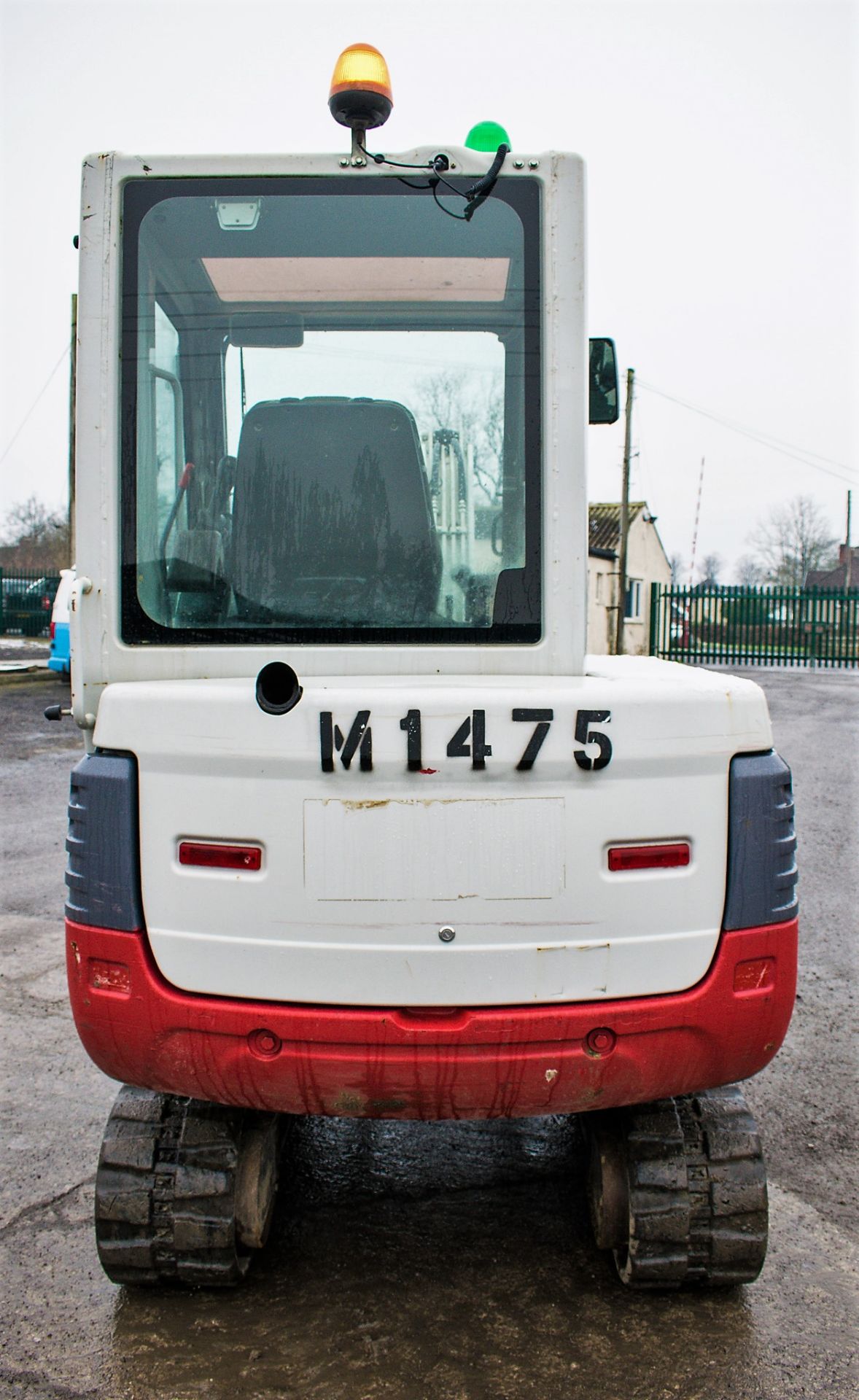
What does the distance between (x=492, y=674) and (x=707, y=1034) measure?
0.93m

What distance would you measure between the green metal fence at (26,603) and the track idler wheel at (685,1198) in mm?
31580

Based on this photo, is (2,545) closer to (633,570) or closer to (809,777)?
(633,570)

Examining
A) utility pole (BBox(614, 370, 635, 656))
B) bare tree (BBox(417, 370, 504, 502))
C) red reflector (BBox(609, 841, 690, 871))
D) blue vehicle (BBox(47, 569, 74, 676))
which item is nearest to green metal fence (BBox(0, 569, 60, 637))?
Result: blue vehicle (BBox(47, 569, 74, 676))

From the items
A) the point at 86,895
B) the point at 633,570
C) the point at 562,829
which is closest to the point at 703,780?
the point at 562,829

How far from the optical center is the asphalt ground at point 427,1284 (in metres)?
2.42

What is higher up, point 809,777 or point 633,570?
point 633,570

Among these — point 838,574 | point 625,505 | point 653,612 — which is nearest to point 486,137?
point 625,505

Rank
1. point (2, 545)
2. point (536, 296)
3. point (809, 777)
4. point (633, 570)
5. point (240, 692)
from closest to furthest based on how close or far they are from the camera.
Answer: point (240, 692) → point (536, 296) → point (809, 777) → point (633, 570) → point (2, 545)

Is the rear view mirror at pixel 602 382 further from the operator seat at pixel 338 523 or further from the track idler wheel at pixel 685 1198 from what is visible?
the track idler wheel at pixel 685 1198

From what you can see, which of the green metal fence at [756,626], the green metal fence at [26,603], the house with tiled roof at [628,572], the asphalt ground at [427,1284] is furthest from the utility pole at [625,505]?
the asphalt ground at [427,1284]

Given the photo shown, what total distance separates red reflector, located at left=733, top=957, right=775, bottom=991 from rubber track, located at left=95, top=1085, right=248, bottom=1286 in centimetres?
127

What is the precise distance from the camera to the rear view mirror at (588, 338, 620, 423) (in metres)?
2.80

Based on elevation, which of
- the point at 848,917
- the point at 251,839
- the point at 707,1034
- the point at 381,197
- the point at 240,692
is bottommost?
the point at 848,917

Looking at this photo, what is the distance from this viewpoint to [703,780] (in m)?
2.37
